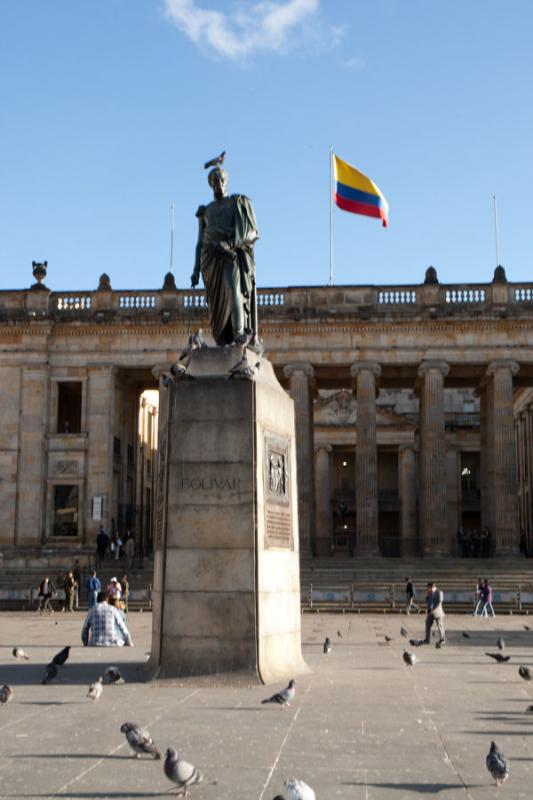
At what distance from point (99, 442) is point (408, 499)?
24.7 meters

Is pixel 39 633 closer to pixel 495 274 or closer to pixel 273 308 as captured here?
pixel 273 308

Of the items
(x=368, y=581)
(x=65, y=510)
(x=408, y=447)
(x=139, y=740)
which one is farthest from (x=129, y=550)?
(x=139, y=740)

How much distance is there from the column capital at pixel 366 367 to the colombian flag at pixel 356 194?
646 cm

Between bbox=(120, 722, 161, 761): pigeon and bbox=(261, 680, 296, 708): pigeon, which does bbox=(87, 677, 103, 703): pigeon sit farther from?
bbox=(120, 722, 161, 761): pigeon

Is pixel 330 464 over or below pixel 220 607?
over

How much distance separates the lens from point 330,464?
68.6 meters

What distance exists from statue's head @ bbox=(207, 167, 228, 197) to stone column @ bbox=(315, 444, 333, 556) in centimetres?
4794

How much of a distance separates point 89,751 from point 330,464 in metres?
60.3

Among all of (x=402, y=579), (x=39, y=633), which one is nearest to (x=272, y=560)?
(x=39, y=633)

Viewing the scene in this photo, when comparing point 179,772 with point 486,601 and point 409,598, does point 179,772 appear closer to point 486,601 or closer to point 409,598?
point 486,601

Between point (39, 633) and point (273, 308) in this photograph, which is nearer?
point (39, 633)

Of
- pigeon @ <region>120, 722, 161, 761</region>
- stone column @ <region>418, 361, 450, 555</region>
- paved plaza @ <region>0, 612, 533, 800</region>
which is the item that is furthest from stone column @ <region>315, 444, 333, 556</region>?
pigeon @ <region>120, 722, 161, 761</region>

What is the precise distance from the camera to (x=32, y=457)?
4847 cm

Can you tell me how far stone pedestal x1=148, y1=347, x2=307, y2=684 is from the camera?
12578 mm
